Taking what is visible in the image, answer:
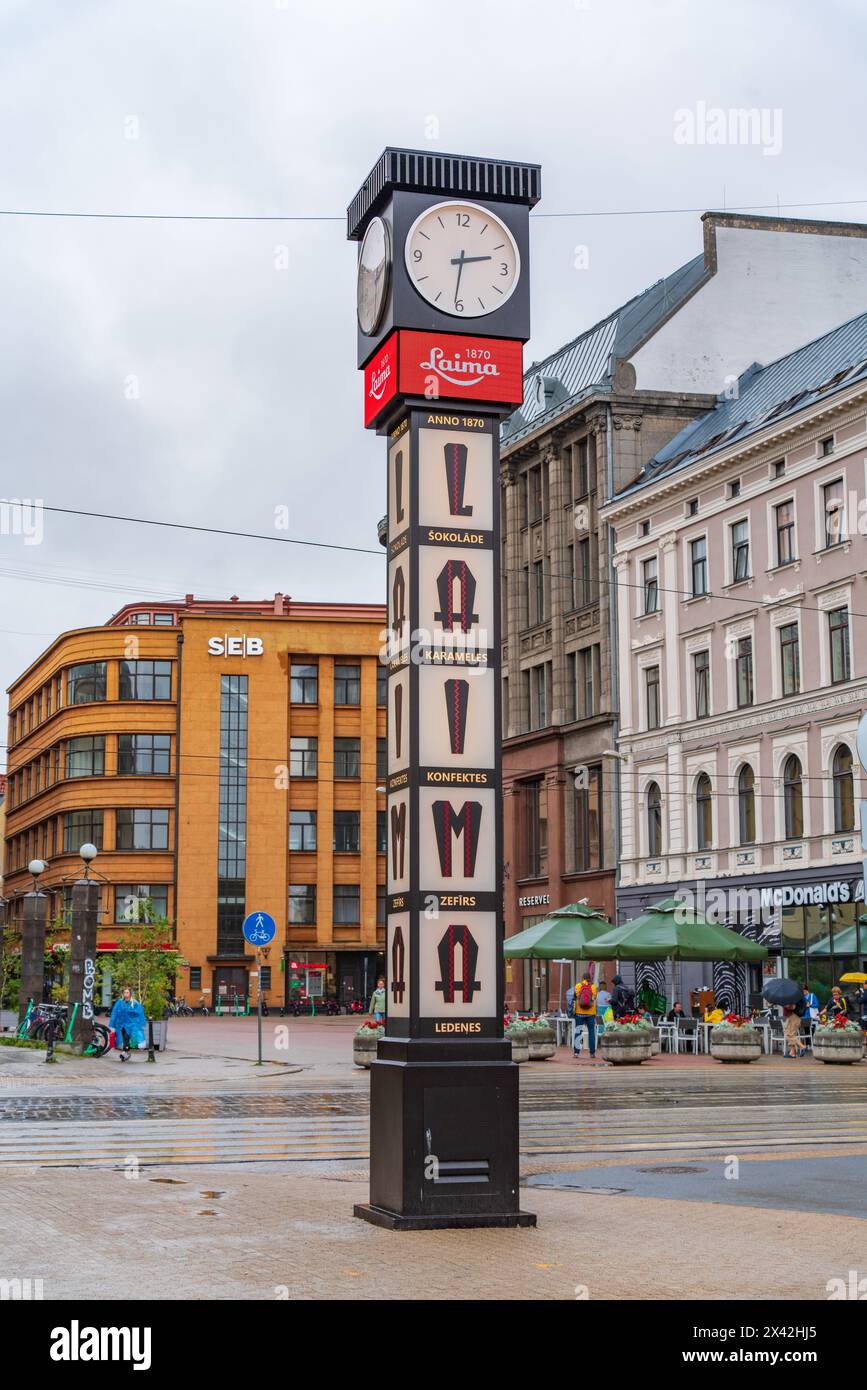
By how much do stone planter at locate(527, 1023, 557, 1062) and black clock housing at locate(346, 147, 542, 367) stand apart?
78.4 feet

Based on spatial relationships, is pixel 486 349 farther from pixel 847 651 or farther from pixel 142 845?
pixel 142 845

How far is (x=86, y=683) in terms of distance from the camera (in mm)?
87812

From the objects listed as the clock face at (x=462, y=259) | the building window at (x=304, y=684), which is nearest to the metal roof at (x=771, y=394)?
the building window at (x=304, y=684)

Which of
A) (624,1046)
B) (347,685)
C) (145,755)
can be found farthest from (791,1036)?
(145,755)

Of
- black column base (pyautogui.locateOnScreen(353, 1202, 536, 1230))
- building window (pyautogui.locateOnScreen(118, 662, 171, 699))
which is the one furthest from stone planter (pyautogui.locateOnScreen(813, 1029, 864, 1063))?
building window (pyautogui.locateOnScreen(118, 662, 171, 699))

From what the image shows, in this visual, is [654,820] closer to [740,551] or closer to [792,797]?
[792,797]

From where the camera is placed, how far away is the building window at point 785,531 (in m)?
46.6

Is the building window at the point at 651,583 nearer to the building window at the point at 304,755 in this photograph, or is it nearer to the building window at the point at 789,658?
the building window at the point at 789,658

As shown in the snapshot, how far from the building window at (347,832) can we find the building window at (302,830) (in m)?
1.19

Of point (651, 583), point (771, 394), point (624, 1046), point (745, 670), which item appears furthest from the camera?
point (651, 583)

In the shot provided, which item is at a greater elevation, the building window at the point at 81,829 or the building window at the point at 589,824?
the building window at the point at 81,829

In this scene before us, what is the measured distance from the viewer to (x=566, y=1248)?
9.71 metres

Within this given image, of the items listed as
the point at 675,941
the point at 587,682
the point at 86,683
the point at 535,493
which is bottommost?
the point at 675,941

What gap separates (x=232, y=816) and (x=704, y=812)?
123 feet
